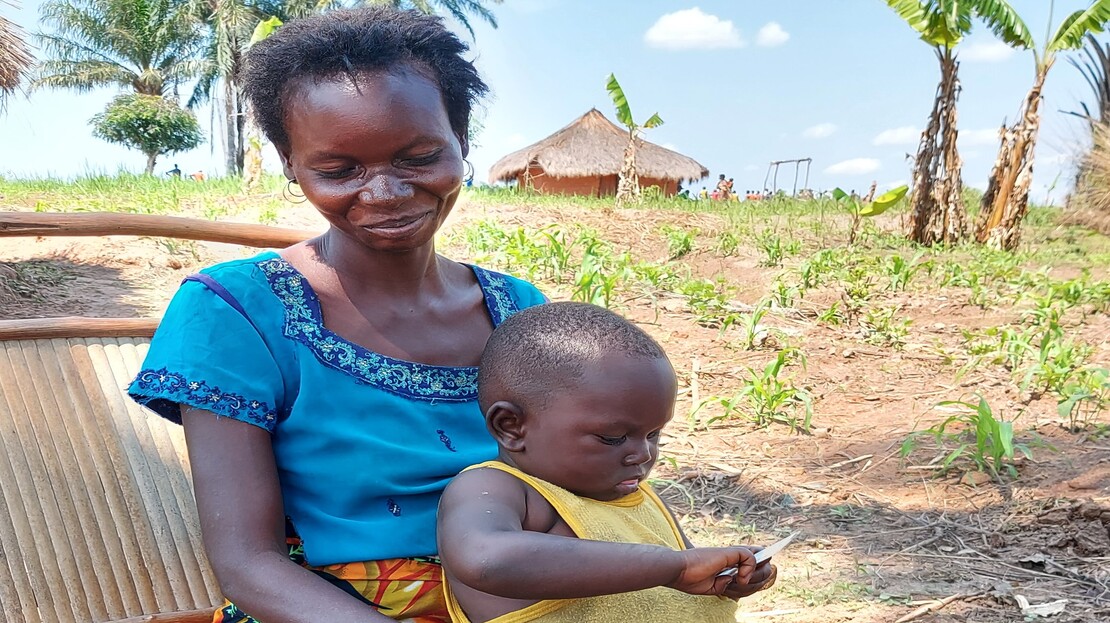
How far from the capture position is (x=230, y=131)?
1005 inches

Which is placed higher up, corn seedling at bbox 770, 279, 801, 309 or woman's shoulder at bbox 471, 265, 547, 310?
woman's shoulder at bbox 471, 265, 547, 310

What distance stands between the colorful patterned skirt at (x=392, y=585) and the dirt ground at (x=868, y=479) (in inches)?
56.5

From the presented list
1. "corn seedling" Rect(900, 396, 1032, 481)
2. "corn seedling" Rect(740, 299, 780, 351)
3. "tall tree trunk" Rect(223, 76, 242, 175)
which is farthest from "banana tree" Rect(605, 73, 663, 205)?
"tall tree trunk" Rect(223, 76, 242, 175)

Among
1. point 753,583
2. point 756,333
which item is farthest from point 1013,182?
point 753,583

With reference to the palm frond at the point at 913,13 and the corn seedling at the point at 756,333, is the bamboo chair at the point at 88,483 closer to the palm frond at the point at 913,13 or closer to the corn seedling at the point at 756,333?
the corn seedling at the point at 756,333

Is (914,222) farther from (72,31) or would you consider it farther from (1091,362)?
(72,31)

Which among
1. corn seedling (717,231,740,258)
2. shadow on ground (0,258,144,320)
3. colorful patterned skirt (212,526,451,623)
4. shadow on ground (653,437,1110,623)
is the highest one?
corn seedling (717,231,740,258)

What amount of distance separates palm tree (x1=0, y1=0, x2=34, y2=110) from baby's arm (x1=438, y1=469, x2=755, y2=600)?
23.2 feet

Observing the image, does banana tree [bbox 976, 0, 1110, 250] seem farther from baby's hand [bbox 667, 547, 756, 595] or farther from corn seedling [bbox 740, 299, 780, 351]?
baby's hand [bbox 667, 547, 756, 595]

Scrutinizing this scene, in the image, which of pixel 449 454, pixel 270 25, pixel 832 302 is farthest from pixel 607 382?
pixel 270 25

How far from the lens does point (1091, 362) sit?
457 centimetres

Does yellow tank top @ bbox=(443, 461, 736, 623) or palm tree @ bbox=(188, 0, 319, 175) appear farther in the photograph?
palm tree @ bbox=(188, 0, 319, 175)

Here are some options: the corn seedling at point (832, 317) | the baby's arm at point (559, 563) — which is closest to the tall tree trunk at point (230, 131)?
the corn seedling at point (832, 317)

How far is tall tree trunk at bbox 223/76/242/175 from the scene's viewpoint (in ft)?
81.1
